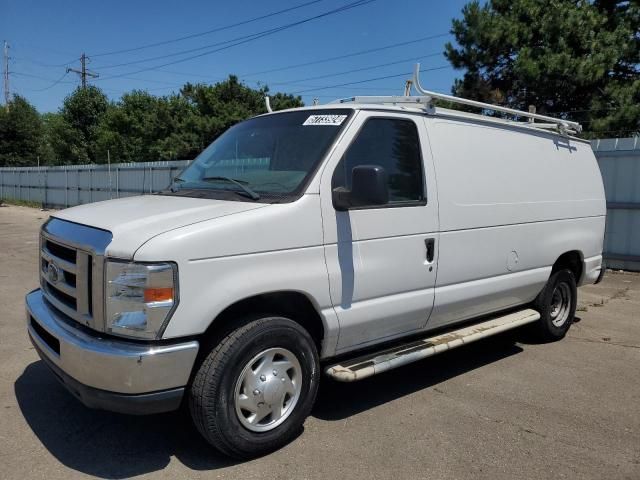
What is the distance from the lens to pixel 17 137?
41094 mm

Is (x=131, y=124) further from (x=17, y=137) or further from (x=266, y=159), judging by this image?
(x=266, y=159)

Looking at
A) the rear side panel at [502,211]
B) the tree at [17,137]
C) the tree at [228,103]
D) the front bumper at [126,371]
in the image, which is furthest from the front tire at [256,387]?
the tree at [17,137]

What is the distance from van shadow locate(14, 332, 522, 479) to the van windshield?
1.64 metres

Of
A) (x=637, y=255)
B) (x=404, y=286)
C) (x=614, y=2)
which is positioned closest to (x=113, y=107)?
(x=614, y=2)

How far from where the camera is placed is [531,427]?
153 inches

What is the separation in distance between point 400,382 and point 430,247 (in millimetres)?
1313

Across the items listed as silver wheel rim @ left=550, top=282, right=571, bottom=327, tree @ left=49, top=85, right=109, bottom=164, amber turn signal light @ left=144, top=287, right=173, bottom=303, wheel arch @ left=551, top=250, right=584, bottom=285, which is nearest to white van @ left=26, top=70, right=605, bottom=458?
amber turn signal light @ left=144, top=287, right=173, bottom=303

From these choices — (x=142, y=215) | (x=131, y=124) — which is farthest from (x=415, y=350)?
(x=131, y=124)

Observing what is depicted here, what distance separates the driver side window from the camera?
3.80 metres

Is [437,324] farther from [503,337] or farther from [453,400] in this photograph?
[503,337]

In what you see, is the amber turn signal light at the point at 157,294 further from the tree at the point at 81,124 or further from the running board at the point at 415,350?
the tree at the point at 81,124

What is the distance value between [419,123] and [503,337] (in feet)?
10.3

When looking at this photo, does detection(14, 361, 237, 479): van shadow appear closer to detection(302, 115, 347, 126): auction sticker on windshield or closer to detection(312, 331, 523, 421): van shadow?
detection(312, 331, 523, 421): van shadow

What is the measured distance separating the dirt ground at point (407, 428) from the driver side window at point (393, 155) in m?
1.64
